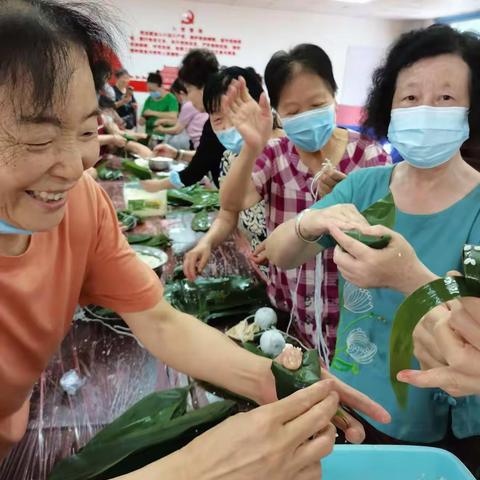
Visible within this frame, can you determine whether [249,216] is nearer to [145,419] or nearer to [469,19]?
[145,419]

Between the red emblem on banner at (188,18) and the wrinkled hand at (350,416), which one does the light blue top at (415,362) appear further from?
the red emblem on banner at (188,18)

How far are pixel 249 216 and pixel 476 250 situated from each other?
5.31 ft

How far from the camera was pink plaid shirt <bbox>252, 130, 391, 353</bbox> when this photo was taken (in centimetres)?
168

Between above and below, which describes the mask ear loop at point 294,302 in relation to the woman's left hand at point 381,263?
below

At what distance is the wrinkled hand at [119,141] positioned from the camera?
14.0 feet

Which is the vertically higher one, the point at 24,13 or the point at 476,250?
the point at 24,13

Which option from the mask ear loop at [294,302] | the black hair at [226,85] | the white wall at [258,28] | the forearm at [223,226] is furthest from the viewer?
the white wall at [258,28]

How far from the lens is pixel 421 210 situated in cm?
119

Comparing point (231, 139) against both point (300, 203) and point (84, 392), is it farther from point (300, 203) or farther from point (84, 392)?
point (84, 392)

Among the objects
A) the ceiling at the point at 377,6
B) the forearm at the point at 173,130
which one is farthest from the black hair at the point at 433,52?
the ceiling at the point at 377,6

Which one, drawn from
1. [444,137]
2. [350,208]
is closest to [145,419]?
[350,208]

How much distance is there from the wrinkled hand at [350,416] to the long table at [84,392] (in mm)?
357

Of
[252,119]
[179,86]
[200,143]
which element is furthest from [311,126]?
[179,86]

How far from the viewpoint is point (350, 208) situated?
1.05m
